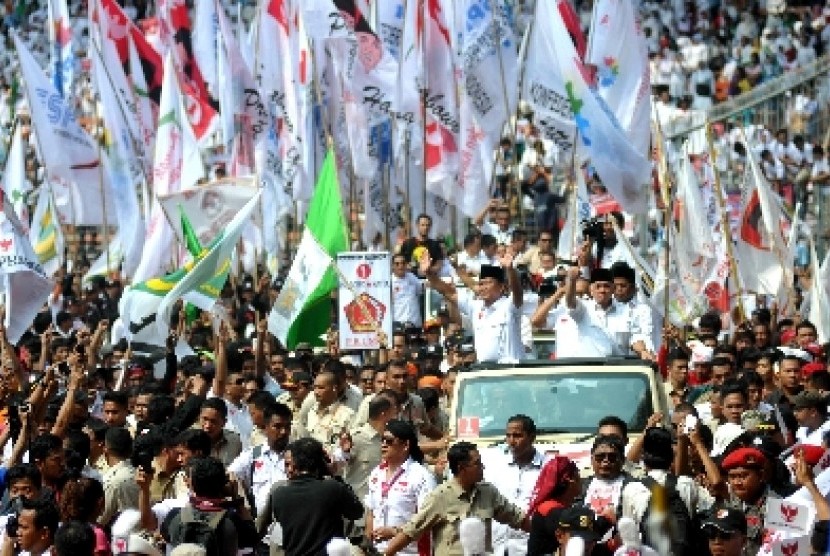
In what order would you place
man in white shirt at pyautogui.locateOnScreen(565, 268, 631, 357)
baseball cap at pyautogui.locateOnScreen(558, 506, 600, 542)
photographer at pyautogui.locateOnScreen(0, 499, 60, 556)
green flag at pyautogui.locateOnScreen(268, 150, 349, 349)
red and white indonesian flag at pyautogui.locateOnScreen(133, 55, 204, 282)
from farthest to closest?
red and white indonesian flag at pyautogui.locateOnScreen(133, 55, 204, 282) → green flag at pyautogui.locateOnScreen(268, 150, 349, 349) → man in white shirt at pyautogui.locateOnScreen(565, 268, 631, 357) → photographer at pyautogui.locateOnScreen(0, 499, 60, 556) → baseball cap at pyautogui.locateOnScreen(558, 506, 600, 542)

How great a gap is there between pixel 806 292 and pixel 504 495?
11174 mm

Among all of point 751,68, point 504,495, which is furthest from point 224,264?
point 751,68

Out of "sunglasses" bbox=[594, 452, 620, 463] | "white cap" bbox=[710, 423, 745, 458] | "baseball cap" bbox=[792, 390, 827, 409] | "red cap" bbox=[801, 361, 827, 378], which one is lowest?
"white cap" bbox=[710, 423, 745, 458]

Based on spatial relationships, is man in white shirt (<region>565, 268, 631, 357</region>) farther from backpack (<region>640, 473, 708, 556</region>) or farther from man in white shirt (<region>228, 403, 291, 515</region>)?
backpack (<region>640, 473, 708, 556</region>)

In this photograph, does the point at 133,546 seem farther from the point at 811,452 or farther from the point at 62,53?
the point at 62,53

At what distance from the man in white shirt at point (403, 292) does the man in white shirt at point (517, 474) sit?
23.2 feet

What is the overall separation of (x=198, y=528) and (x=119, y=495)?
147cm

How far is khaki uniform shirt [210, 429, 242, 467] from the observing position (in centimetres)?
1520

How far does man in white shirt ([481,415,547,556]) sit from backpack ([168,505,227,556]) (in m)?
2.34

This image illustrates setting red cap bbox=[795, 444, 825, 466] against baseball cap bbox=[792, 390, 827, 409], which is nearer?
red cap bbox=[795, 444, 825, 466]

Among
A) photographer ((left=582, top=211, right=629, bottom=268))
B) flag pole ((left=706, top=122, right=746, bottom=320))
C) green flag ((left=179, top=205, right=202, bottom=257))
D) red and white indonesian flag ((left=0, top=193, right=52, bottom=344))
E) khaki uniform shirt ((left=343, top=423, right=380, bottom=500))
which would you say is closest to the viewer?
khaki uniform shirt ((left=343, top=423, right=380, bottom=500))

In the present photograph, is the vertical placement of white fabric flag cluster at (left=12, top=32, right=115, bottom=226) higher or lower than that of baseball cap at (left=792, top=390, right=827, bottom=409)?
higher

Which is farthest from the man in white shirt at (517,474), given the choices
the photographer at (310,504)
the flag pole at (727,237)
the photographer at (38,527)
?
the flag pole at (727,237)

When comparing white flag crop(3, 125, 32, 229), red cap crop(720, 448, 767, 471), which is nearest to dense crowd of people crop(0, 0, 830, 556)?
red cap crop(720, 448, 767, 471)
